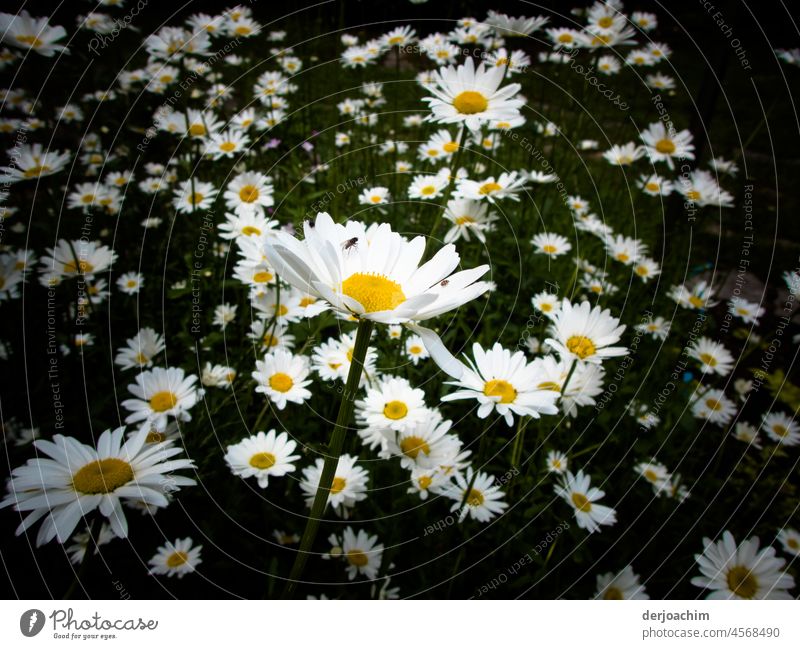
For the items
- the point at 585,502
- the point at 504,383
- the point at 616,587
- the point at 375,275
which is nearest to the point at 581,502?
the point at 585,502

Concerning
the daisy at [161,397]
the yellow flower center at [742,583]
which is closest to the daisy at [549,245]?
the yellow flower center at [742,583]

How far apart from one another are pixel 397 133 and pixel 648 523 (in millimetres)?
1715

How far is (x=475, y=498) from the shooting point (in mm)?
781

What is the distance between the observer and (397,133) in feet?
6.59

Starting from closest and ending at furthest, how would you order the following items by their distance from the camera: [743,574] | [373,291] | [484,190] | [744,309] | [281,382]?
[373,291]
[743,574]
[281,382]
[484,190]
[744,309]

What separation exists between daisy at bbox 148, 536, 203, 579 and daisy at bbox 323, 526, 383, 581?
0.21 meters

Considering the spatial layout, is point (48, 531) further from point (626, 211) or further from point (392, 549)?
point (626, 211)

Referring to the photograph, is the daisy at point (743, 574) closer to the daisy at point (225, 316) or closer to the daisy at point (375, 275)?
the daisy at point (375, 275)

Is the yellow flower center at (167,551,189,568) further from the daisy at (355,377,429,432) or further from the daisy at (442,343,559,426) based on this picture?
the daisy at (442,343,559,426)

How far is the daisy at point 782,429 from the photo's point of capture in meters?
1.25

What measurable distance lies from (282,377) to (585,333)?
0.51 meters

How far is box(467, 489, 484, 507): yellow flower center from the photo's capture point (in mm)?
774

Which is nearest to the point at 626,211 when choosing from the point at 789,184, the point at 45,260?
the point at 789,184

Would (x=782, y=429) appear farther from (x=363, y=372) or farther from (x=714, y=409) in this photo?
(x=363, y=372)
